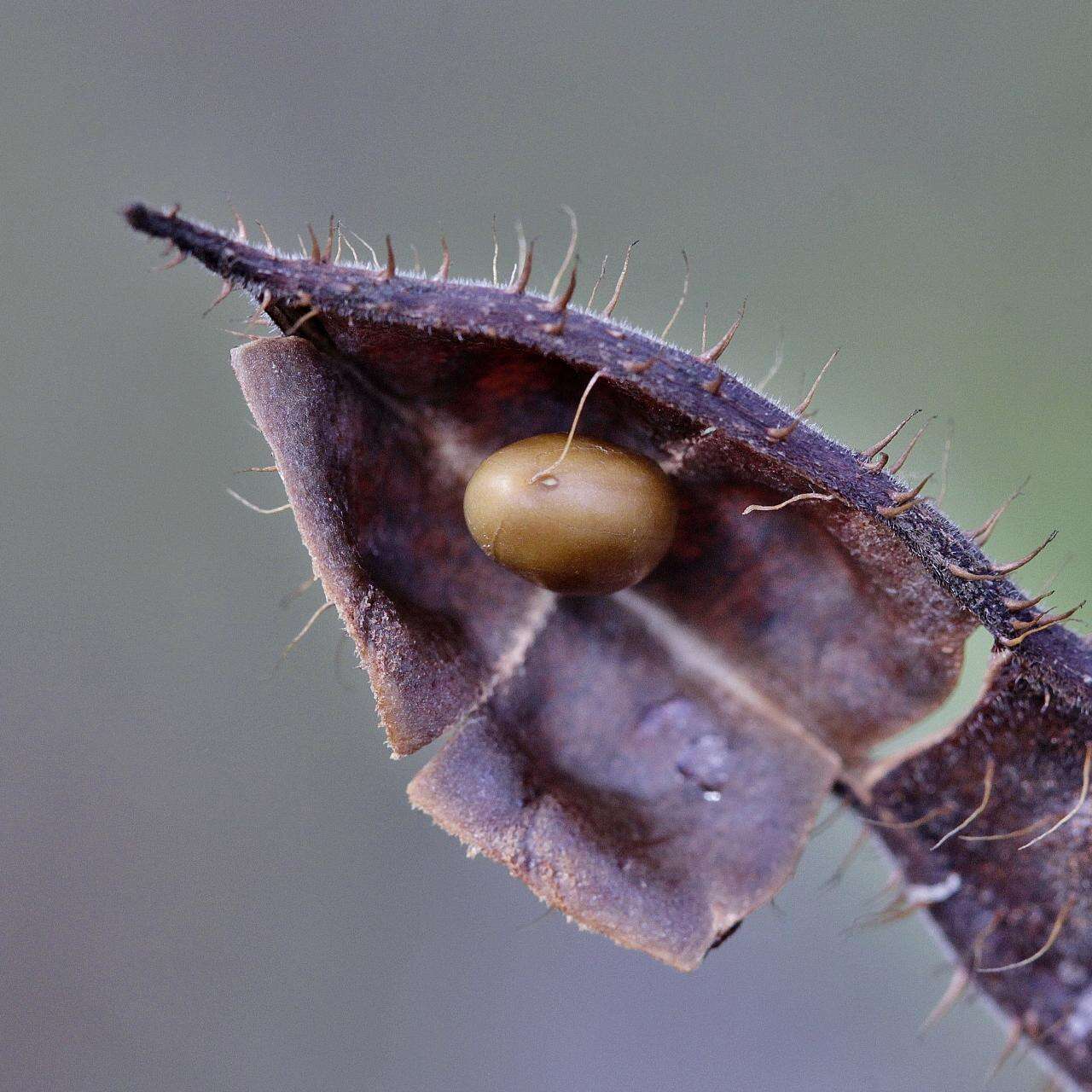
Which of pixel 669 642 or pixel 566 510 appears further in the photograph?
pixel 669 642

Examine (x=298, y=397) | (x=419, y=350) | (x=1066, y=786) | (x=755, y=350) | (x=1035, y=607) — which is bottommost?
(x=298, y=397)

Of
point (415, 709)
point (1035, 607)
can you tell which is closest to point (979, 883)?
point (1035, 607)

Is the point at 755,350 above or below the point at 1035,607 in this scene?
above

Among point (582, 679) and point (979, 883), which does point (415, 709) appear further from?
point (979, 883)
